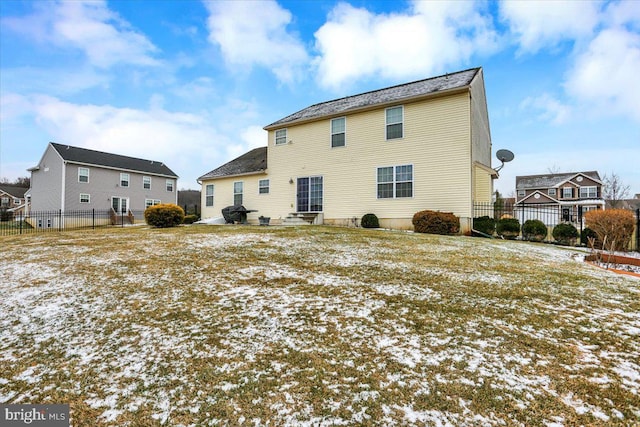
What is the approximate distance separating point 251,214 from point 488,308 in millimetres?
15672

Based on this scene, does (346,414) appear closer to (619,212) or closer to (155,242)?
(155,242)

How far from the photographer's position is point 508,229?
38.2 feet

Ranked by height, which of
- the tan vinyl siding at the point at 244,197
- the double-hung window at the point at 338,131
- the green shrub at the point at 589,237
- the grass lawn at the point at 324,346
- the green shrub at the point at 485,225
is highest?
the double-hung window at the point at 338,131

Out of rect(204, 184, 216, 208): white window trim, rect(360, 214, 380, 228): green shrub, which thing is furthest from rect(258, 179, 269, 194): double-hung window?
rect(360, 214, 380, 228): green shrub

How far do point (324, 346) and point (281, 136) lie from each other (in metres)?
15.6

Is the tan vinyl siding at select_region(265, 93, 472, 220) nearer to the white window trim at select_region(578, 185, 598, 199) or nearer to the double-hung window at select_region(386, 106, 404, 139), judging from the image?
the double-hung window at select_region(386, 106, 404, 139)

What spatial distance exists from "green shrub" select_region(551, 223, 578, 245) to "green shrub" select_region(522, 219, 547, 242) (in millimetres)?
399

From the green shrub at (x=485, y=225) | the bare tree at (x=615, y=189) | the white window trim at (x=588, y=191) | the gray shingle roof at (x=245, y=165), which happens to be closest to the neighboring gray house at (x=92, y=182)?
the gray shingle roof at (x=245, y=165)

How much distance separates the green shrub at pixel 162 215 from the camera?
14252 millimetres

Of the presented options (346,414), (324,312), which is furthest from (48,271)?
(346,414)

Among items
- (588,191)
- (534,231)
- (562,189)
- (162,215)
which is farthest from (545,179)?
(162,215)

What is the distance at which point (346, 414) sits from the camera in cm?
183

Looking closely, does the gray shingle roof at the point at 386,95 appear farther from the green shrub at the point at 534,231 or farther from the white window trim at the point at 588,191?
the white window trim at the point at 588,191

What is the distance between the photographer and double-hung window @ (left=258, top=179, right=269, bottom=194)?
17.3 metres
